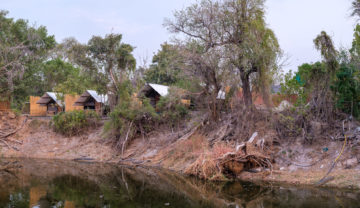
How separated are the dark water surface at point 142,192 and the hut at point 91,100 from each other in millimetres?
14916

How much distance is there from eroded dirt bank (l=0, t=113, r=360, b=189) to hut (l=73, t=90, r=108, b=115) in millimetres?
4432

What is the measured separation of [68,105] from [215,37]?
61.4 ft

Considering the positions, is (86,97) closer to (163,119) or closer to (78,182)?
(163,119)

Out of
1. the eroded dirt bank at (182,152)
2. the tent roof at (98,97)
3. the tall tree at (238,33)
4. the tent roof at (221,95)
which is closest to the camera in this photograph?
the eroded dirt bank at (182,152)

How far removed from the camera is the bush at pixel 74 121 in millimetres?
26109

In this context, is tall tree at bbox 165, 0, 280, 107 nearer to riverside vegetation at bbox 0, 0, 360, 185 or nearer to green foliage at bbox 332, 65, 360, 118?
riverside vegetation at bbox 0, 0, 360, 185

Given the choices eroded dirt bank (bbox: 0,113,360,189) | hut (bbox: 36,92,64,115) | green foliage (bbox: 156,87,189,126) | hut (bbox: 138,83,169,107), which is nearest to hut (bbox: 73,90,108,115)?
hut (bbox: 36,92,64,115)

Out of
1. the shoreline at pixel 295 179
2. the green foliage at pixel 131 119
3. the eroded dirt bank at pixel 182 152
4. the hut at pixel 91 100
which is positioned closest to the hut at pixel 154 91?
the green foliage at pixel 131 119

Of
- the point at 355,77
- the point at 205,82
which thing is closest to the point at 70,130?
the point at 205,82

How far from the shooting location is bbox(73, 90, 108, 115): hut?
31.9 m

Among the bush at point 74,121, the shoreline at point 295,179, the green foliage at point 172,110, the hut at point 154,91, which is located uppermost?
the hut at point 154,91

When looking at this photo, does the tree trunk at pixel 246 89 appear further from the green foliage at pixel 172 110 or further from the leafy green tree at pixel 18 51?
the leafy green tree at pixel 18 51

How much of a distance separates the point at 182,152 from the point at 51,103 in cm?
2187

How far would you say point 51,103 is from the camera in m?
35.8
